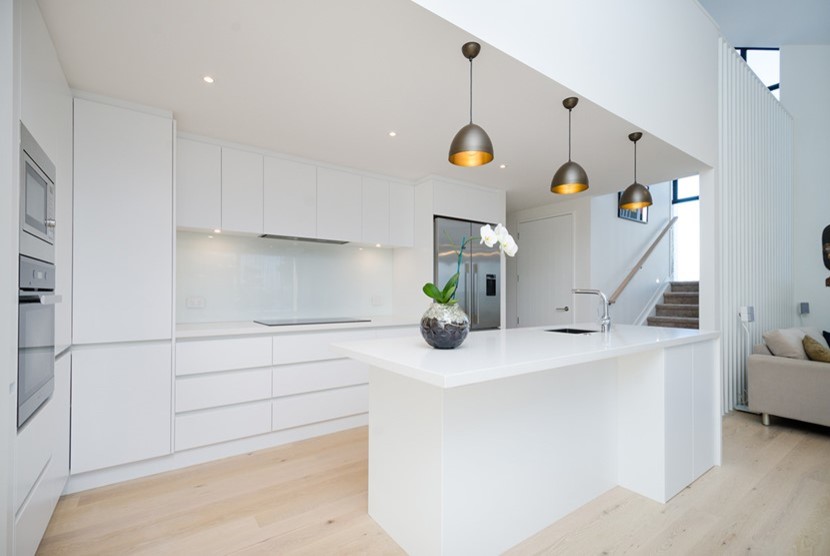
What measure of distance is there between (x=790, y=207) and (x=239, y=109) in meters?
6.53

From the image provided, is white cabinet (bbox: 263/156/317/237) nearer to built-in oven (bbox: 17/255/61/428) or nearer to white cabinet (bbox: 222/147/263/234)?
white cabinet (bbox: 222/147/263/234)

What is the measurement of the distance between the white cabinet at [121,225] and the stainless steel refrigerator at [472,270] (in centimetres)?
230

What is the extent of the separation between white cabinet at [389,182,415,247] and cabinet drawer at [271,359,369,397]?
134 cm

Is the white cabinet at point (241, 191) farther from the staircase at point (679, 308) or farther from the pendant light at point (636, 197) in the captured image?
the staircase at point (679, 308)

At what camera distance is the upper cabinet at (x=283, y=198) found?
9.32 feet

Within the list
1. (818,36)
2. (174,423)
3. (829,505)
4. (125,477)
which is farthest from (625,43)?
(818,36)

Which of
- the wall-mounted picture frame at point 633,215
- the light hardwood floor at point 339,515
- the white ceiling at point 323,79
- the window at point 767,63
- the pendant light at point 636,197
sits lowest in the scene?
the light hardwood floor at point 339,515

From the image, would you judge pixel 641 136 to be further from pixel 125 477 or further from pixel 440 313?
pixel 125 477

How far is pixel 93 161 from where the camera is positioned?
2.22 meters

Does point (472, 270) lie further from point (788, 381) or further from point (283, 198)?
point (788, 381)

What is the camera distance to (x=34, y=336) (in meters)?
1.46

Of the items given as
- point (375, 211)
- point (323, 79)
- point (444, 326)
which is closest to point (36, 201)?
point (323, 79)

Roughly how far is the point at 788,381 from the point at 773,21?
16.4 ft

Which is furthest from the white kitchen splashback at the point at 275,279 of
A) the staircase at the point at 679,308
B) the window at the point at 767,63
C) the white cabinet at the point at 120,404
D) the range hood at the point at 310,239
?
the window at the point at 767,63
